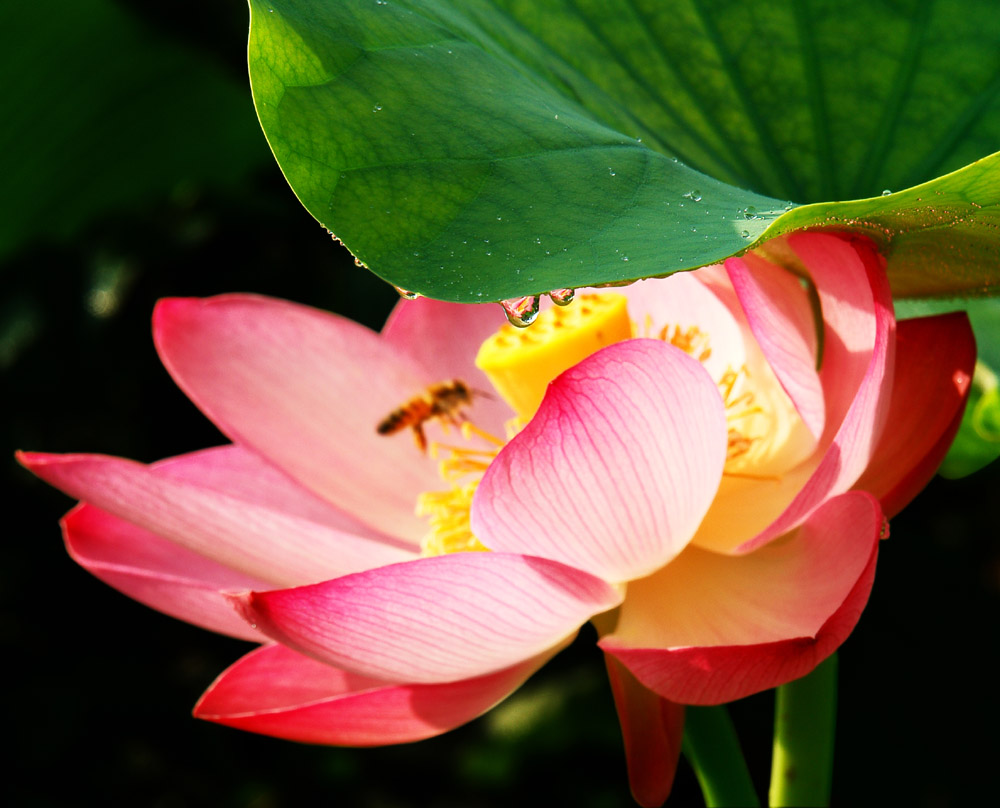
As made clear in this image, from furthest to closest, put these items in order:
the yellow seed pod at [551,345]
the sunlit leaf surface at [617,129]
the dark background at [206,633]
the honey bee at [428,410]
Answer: the dark background at [206,633], the honey bee at [428,410], the yellow seed pod at [551,345], the sunlit leaf surface at [617,129]

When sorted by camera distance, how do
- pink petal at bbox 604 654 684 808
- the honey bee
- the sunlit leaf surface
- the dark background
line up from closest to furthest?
the sunlit leaf surface → pink petal at bbox 604 654 684 808 → the honey bee → the dark background

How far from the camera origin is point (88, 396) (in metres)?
1.32

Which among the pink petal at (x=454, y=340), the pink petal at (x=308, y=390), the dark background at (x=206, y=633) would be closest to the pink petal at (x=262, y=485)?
the pink petal at (x=308, y=390)

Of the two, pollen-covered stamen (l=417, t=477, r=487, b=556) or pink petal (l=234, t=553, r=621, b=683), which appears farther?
pollen-covered stamen (l=417, t=477, r=487, b=556)

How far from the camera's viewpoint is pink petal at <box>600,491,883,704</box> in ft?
1.36

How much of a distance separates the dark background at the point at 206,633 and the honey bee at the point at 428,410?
0.54 m

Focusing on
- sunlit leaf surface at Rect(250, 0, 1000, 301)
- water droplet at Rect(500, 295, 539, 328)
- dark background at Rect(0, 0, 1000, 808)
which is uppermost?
sunlit leaf surface at Rect(250, 0, 1000, 301)

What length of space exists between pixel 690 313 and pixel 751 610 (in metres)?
0.22

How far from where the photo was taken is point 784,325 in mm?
454

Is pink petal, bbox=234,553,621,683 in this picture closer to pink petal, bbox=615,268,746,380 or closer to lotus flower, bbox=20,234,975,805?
lotus flower, bbox=20,234,975,805

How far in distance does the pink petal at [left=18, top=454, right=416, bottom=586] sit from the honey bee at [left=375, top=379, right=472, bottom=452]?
14cm

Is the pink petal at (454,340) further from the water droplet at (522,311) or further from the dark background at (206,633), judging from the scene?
the dark background at (206,633)

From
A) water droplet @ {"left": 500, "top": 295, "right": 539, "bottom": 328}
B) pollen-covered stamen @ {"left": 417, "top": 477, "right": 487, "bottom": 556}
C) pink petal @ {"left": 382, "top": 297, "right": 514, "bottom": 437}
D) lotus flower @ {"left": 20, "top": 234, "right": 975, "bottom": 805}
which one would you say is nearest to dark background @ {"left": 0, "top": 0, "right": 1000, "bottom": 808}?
pink petal @ {"left": 382, "top": 297, "right": 514, "bottom": 437}

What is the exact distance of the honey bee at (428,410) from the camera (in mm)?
701
